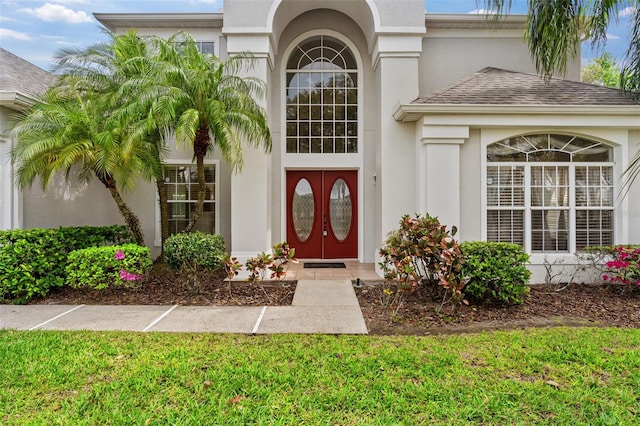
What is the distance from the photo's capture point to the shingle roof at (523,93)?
8141 millimetres

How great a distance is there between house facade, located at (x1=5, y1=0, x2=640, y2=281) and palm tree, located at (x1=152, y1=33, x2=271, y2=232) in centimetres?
109

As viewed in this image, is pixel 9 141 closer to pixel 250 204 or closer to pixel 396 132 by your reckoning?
pixel 250 204

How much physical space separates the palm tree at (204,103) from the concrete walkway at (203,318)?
3.42 meters

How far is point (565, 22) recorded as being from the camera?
255 inches

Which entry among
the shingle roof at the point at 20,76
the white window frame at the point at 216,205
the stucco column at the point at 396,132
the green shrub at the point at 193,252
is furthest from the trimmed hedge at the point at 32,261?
the stucco column at the point at 396,132

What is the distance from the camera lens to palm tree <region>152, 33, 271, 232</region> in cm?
714

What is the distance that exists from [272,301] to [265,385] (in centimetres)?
323

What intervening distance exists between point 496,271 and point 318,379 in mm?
3943

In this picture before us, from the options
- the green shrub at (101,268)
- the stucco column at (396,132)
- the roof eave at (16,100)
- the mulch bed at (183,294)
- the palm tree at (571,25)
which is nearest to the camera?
the palm tree at (571,25)

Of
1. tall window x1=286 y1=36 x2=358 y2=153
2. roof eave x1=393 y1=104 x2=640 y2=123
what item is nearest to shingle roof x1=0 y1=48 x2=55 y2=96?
tall window x1=286 y1=36 x2=358 y2=153

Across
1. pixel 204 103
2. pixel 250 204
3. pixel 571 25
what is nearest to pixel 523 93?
pixel 571 25

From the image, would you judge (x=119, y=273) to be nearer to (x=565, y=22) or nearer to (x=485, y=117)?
(x=485, y=117)

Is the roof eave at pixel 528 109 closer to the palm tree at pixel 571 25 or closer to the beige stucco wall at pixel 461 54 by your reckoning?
the palm tree at pixel 571 25

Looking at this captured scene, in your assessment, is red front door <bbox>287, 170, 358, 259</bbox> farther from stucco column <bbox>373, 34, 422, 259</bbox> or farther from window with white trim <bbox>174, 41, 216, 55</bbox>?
window with white trim <bbox>174, 41, 216, 55</bbox>
